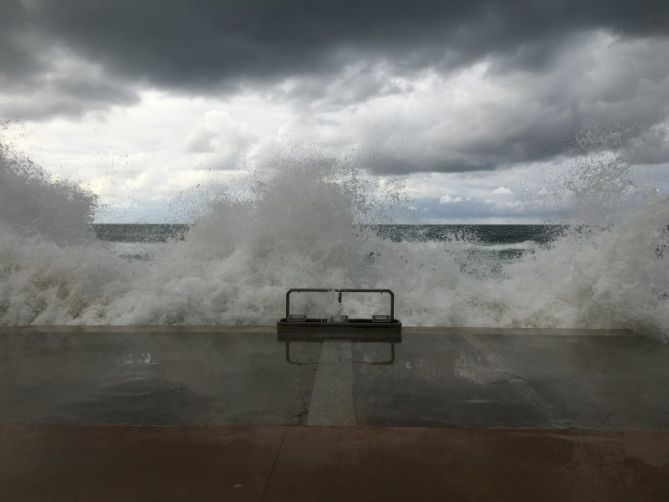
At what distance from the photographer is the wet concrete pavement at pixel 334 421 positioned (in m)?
2.62

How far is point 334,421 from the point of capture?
11.5ft

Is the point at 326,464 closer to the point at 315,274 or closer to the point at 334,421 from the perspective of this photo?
the point at 334,421

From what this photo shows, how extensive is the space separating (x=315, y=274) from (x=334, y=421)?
5.81m

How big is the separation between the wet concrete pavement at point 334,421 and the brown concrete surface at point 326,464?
0.4 inches

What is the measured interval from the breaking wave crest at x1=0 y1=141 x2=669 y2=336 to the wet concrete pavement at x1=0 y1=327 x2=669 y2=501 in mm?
1957

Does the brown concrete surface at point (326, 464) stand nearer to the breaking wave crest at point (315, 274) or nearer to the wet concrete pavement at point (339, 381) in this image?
the wet concrete pavement at point (339, 381)

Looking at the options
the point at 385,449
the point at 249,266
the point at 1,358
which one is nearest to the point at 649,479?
the point at 385,449

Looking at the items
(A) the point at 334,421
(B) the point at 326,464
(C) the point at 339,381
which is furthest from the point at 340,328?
(B) the point at 326,464

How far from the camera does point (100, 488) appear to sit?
2566mm

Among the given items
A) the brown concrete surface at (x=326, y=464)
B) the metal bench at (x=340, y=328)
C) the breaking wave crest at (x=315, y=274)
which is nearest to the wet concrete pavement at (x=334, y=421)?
the brown concrete surface at (x=326, y=464)

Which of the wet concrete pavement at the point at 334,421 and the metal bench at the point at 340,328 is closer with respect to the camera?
the wet concrete pavement at the point at 334,421

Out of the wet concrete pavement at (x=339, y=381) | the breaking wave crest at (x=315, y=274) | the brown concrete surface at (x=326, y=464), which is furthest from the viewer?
the breaking wave crest at (x=315, y=274)

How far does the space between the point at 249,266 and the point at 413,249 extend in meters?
3.38

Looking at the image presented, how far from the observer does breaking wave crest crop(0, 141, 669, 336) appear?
25.6ft
